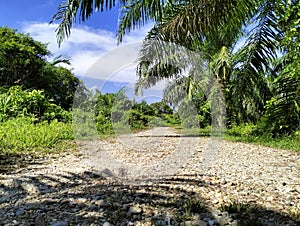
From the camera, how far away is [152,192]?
3725 mm

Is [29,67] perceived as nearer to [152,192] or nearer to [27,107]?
[27,107]

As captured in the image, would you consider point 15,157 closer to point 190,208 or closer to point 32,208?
point 32,208

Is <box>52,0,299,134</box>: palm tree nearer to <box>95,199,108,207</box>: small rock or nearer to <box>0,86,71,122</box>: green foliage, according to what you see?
<box>95,199,108,207</box>: small rock

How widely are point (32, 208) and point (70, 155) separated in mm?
3453

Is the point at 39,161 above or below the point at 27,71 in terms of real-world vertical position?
below

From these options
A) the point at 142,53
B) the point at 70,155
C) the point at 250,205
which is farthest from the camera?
the point at 70,155

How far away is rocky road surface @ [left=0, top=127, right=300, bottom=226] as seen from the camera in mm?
2945

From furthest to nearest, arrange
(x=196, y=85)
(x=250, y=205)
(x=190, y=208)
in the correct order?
1. (x=196, y=85)
2. (x=250, y=205)
3. (x=190, y=208)

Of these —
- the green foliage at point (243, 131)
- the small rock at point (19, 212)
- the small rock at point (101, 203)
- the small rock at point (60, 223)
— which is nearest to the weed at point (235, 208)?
the small rock at point (101, 203)

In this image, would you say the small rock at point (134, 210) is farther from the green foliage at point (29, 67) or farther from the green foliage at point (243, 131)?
the green foliage at point (29, 67)

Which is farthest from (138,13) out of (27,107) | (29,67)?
(29,67)

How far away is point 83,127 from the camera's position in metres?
11.0

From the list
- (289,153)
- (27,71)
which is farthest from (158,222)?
(27,71)

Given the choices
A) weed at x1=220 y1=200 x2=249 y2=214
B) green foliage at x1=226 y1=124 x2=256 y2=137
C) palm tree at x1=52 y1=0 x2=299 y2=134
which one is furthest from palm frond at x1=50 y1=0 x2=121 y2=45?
green foliage at x1=226 y1=124 x2=256 y2=137
